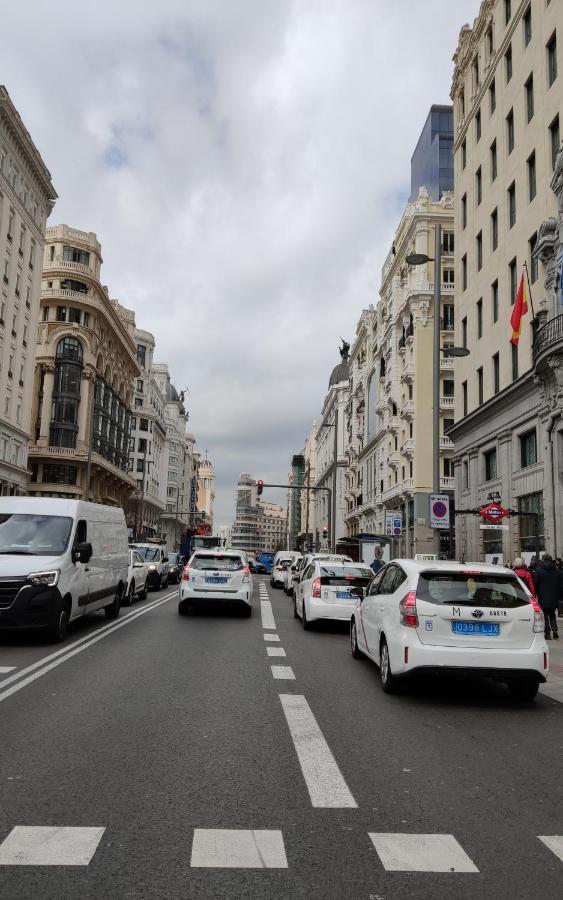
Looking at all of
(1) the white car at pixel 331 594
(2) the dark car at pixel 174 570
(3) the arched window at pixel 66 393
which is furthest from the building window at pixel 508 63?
(3) the arched window at pixel 66 393

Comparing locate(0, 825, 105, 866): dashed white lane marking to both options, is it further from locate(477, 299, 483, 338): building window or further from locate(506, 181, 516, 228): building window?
locate(477, 299, 483, 338): building window

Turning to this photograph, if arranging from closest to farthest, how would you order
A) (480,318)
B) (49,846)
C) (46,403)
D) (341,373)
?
(49,846) < (480,318) < (46,403) < (341,373)

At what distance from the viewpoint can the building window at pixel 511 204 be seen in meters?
30.0

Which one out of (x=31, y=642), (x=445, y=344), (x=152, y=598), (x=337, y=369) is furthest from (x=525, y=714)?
(x=337, y=369)

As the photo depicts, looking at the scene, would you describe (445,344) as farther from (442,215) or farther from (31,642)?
(31,642)

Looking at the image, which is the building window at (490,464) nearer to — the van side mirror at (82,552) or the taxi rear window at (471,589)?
the van side mirror at (82,552)

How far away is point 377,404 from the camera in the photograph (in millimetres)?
62094

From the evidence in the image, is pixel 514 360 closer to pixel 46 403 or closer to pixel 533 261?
pixel 533 261

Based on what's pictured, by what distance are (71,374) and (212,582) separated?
5592cm

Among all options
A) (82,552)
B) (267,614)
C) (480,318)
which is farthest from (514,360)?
(82,552)

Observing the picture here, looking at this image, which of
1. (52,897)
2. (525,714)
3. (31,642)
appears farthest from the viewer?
(31,642)

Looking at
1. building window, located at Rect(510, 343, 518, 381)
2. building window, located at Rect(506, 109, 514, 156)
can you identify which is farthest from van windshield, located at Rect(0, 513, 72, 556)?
building window, located at Rect(506, 109, 514, 156)

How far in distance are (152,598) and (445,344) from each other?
30.6 m

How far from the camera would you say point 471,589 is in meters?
8.45
